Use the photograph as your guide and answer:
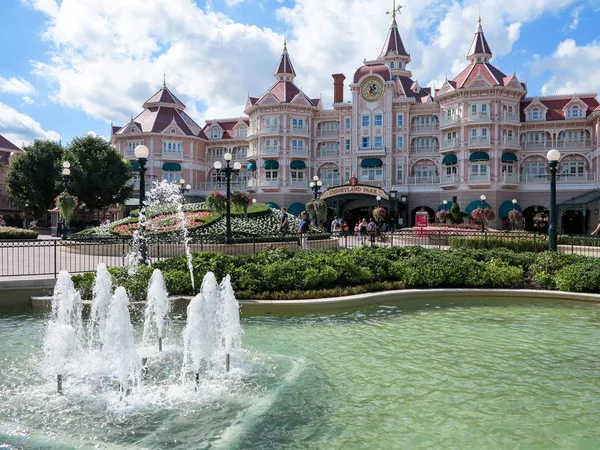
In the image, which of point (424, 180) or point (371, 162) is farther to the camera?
point (371, 162)

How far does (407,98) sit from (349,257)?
39.2 meters

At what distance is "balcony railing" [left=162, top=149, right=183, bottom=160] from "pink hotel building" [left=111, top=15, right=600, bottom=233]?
12cm

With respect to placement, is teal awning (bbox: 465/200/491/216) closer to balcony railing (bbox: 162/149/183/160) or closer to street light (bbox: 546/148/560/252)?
street light (bbox: 546/148/560/252)

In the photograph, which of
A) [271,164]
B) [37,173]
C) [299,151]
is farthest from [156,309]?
[299,151]

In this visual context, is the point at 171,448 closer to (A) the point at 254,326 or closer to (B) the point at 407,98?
(A) the point at 254,326

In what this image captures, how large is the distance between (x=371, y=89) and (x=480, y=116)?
459 inches

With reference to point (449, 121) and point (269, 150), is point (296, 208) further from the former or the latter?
point (449, 121)

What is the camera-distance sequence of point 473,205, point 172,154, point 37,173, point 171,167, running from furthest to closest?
point 172,154 < point 171,167 < point 37,173 < point 473,205

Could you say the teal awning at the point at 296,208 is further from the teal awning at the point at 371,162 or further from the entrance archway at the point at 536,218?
the entrance archway at the point at 536,218

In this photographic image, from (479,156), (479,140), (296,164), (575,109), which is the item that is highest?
(575,109)

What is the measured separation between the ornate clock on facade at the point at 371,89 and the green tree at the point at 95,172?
25583mm

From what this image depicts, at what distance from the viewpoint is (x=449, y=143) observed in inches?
1868

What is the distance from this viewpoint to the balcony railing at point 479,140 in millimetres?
45172

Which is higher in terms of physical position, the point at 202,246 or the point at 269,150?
the point at 269,150
